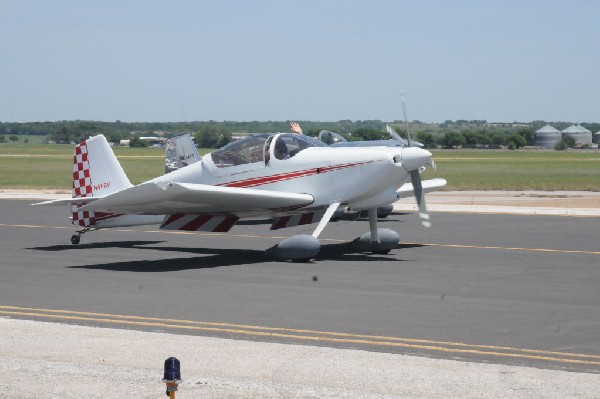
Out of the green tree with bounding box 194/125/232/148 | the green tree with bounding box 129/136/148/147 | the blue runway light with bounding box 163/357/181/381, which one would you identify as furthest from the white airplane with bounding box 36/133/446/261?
the green tree with bounding box 129/136/148/147

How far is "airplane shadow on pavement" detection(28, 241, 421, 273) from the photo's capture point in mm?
18000

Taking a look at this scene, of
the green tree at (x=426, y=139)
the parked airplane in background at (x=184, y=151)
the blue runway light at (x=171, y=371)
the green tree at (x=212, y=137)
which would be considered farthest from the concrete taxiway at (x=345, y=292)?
the green tree at (x=426, y=139)

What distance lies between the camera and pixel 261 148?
63.6 feet

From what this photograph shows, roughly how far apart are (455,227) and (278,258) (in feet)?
28.6

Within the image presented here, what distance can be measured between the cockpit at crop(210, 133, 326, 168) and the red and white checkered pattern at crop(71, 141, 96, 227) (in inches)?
110

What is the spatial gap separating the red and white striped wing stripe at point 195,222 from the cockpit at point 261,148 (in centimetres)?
106

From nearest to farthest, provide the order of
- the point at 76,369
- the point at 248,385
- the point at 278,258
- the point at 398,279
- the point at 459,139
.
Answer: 1. the point at 248,385
2. the point at 76,369
3. the point at 398,279
4. the point at 278,258
5. the point at 459,139

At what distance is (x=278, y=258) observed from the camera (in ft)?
61.9

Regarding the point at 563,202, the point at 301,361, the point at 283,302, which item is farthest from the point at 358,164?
the point at 563,202

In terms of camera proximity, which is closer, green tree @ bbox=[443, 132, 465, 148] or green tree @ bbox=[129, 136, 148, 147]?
green tree @ bbox=[129, 136, 148, 147]

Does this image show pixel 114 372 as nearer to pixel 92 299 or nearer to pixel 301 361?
pixel 301 361

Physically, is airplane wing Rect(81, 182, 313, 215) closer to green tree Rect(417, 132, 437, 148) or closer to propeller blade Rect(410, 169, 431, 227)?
propeller blade Rect(410, 169, 431, 227)

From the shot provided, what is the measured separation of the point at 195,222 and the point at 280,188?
185 centimetres

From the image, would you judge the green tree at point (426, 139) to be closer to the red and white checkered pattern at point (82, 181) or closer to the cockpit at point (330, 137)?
the cockpit at point (330, 137)
